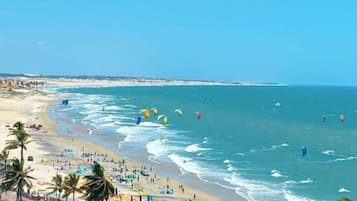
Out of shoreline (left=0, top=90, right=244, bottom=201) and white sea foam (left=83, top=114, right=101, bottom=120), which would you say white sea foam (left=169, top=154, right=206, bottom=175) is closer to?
shoreline (left=0, top=90, right=244, bottom=201)

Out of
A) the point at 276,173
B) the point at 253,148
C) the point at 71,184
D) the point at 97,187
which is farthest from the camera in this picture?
the point at 253,148

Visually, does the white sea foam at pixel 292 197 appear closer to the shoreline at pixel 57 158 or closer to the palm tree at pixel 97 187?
the shoreline at pixel 57 158

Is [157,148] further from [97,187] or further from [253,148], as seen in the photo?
[97,187]

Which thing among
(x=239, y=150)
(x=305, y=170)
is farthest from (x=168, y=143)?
(x=305, y=170)

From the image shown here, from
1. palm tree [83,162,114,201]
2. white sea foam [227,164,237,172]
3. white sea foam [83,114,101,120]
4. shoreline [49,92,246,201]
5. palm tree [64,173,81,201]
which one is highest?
palm tree [83,162,114,201]

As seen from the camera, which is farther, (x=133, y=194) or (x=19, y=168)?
(x=133, y=194)

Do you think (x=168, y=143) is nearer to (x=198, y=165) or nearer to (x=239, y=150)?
(x=239, y=150)

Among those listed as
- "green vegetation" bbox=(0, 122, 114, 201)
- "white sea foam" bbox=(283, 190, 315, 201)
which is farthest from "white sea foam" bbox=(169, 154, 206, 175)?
"green vegetation" bbox=(0, 122, 114, 201)

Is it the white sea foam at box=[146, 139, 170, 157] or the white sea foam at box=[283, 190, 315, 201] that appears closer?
the white sea foam at box=[283, 190, 315, 201]

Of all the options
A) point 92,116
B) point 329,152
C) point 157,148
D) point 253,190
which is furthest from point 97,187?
point 92,116

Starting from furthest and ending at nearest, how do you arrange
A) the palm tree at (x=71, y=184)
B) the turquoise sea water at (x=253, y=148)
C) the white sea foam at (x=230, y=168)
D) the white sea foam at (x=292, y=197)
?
the white sea foam at (x=230, y=168)
the turquoise sea water at (x=253, y=148)
the white sea foam at (x=292, y=197)
the palm tree at (x=71, y=184)

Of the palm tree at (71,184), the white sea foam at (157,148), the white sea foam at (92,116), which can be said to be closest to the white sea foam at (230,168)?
the white sea foam at (157,148)
